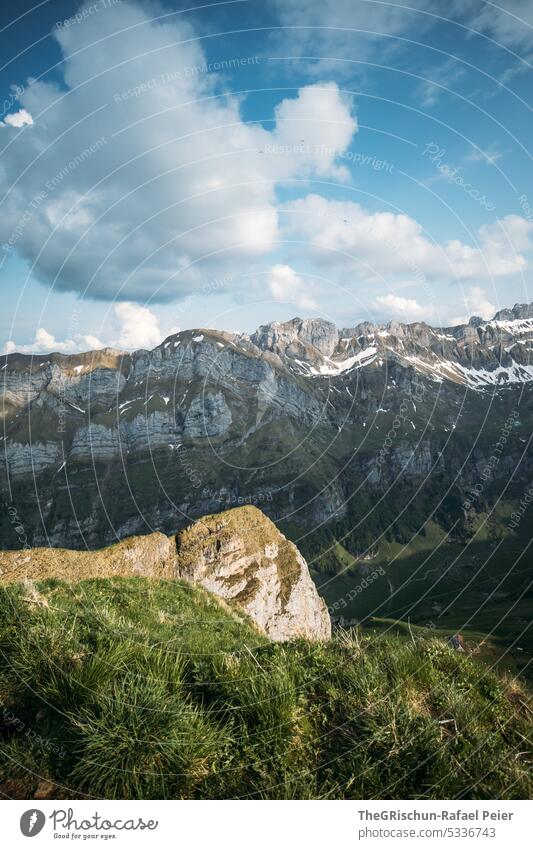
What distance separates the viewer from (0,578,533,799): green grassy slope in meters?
5.12

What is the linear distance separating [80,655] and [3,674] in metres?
1.23

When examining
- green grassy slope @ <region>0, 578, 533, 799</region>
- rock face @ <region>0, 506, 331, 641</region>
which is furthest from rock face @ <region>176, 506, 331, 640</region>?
green grassy slope @ <region>0, 578, 533, 799</region>

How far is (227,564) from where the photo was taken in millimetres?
33469

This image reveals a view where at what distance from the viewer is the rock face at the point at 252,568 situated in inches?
1254

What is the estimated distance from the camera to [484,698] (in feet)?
22.6

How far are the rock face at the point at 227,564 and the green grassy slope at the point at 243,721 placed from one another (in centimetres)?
1151
